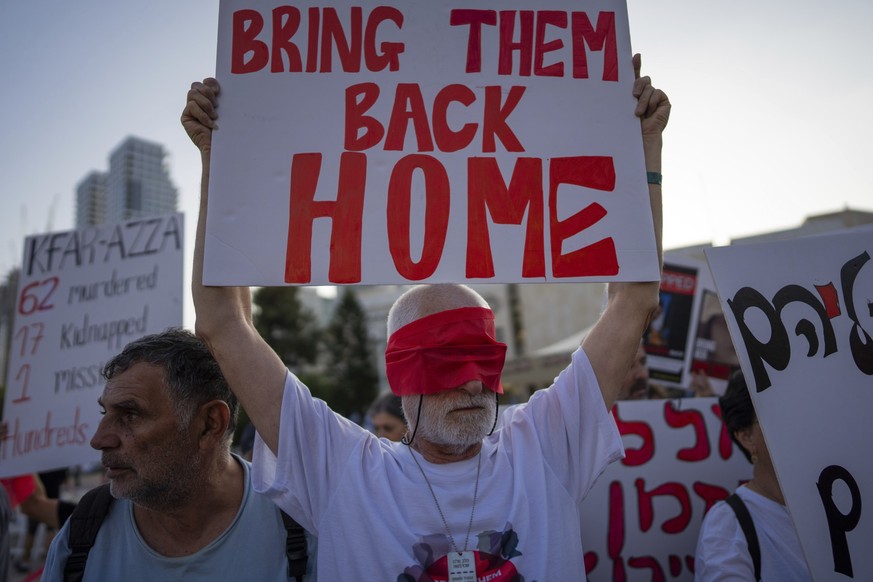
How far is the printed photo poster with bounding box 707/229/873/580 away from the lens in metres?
1.72

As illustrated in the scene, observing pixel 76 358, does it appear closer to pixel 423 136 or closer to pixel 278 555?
pixel 278 555

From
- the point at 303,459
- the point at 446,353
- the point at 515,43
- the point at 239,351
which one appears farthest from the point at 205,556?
the point at 515,43

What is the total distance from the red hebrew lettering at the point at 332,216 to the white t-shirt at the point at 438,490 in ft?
1.21

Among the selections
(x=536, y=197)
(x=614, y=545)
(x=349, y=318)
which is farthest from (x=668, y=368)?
(x=349, y=318)

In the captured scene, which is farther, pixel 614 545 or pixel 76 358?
pixel 76 358

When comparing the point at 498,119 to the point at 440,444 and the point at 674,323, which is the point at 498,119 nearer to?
the point at 440,444

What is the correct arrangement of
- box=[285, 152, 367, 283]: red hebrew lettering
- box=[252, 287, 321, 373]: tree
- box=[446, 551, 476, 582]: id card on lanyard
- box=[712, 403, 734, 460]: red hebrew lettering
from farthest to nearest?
box=[252, 287, 321, 373]: tree → box=[712, 403, 734, 460]: red hebrew lettering → box=[285, 152, 367, 283]: red hebrew lettering → box=[446, 551, 476, 582]: id card on lanyard

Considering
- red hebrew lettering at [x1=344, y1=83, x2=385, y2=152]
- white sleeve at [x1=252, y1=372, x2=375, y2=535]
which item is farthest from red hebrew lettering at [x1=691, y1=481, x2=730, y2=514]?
red hebrew lettering at [x1=344, y1=83, x2=385, y2=152]

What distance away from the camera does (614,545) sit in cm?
284

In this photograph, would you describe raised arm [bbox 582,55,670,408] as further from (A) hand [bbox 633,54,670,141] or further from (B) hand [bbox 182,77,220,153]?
(B) hand [bbox 182,77,220,153]

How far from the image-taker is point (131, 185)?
1463 inches

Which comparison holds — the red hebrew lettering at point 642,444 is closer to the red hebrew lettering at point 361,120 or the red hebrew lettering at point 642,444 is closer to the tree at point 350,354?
the red hebrew lettering at point 361,120

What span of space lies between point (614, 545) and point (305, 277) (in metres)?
2.09

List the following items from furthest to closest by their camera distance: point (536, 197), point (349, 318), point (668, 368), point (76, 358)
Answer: point (349, 318) < point (668, 368) < point (76, 358) < point (536, 197)
